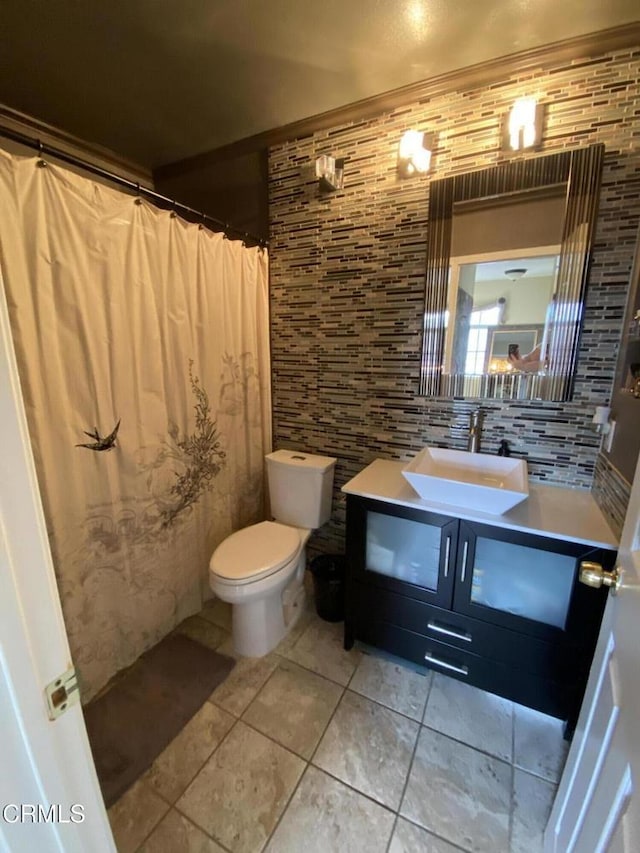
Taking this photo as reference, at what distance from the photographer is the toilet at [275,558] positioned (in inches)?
59.1

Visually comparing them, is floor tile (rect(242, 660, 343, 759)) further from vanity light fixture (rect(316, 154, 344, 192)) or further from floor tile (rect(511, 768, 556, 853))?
vanity light fixture (rect(316, 154, 344, 192))

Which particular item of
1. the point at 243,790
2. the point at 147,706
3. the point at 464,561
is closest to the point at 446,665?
the point at 464,561

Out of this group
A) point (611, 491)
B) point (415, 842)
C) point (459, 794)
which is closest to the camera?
point (415, 842)

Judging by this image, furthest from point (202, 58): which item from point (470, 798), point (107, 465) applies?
point (470, 798)

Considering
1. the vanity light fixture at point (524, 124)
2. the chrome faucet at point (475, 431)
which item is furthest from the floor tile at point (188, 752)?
the vanity light fixture at point (524, 124)

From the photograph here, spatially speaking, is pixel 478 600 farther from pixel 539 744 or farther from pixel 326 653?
pixel 326 653

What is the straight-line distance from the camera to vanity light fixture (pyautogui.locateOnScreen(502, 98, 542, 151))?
1.37 metres

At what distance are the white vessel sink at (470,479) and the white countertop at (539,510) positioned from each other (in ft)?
0.13

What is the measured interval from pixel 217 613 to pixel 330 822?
102cm

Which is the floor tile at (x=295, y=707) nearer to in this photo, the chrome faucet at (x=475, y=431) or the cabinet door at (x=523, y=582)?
the cabinet door at (x=523, y=582)

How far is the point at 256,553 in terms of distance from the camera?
5.26 feet

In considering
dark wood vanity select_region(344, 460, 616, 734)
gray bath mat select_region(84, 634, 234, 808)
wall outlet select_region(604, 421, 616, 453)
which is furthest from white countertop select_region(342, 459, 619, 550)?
gray bath mat select_region(84, 634, 234, 808)

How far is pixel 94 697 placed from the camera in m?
1.44

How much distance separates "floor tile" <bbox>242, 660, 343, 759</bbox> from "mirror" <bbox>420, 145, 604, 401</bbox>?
1.37m
